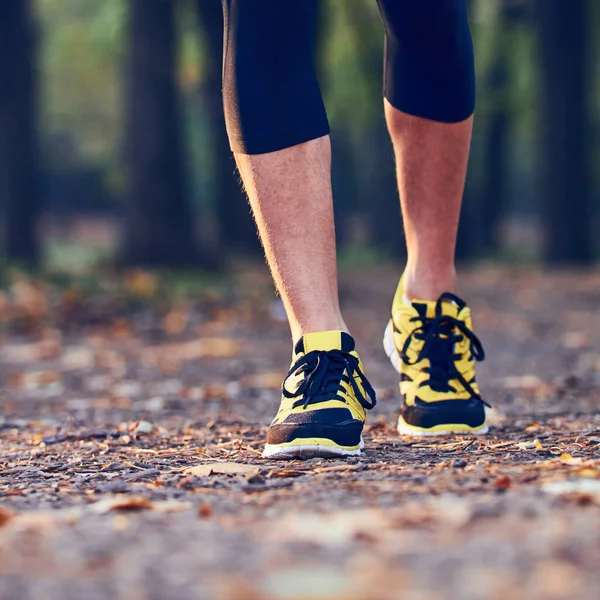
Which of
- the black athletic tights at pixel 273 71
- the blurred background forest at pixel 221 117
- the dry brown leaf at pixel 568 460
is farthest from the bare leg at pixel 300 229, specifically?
the blurred background forest at pixel 221 117

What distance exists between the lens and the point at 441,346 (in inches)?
104

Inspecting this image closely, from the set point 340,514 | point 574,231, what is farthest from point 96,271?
point 340,514

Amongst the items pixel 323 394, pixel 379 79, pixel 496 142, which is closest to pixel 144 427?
pixel 323 394

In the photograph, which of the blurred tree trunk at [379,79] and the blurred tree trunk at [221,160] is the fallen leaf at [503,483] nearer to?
the blurred tree trunk at [221,160]

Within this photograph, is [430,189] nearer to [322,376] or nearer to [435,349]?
[435,349]

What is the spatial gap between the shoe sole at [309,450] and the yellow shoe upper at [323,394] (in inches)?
0.4

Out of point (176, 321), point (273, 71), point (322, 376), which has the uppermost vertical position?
point (273, 71)

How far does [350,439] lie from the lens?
7.24ft

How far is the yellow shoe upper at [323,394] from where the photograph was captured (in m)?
2.20

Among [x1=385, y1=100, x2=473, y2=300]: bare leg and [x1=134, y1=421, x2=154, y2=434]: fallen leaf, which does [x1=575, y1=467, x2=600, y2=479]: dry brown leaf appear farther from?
[x1=134, y1=421, x2=154, y2=434]: fallen leaf

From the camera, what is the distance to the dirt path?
1259 millimetres

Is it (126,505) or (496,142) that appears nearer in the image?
(126,505)

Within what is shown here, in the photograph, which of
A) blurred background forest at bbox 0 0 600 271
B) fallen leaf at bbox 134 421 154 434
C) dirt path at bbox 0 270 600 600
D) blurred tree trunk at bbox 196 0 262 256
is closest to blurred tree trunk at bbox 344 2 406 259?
blurred background forest at bbox 0 0 600 271

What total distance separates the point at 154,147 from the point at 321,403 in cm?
876
